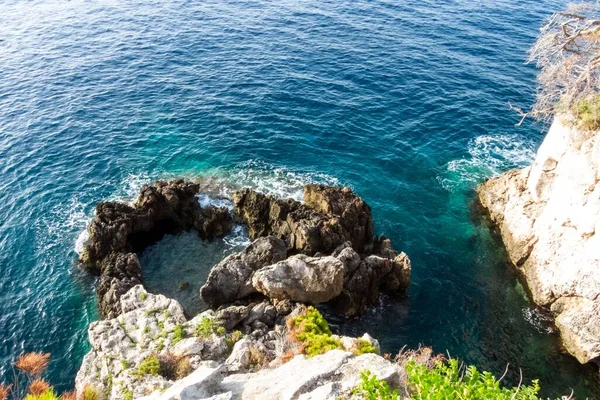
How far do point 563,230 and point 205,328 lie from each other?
29990 mm

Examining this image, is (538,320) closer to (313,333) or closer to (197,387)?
(313,333)

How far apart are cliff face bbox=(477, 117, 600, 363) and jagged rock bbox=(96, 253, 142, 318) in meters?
34.7

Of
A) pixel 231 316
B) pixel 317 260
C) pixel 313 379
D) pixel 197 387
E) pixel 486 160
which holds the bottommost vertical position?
pixel 231 316

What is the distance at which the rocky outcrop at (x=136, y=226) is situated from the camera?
132 ft

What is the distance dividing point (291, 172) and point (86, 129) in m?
28.6

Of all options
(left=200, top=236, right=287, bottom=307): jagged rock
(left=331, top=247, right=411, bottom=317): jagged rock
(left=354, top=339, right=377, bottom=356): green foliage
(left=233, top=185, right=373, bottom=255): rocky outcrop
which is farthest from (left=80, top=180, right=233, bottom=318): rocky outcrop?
(left=354, top=339, right=377, bottom=356): green foliage

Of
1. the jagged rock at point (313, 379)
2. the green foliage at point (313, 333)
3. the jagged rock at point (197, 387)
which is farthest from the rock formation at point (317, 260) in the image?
the jagged rock at point (197, 387)

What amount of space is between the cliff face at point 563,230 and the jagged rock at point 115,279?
34666mm

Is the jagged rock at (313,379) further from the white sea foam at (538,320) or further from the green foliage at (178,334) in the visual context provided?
the white sea foam at (538,320)

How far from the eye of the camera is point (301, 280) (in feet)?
120

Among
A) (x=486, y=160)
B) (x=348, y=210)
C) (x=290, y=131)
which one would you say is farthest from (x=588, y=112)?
(x=290, y=131)

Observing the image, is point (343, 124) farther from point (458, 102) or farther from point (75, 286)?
point (75, 286)

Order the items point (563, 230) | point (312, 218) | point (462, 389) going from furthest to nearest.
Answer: point (312, 218) → point (563, 230) → point (462, 389)

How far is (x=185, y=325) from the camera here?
108ft
